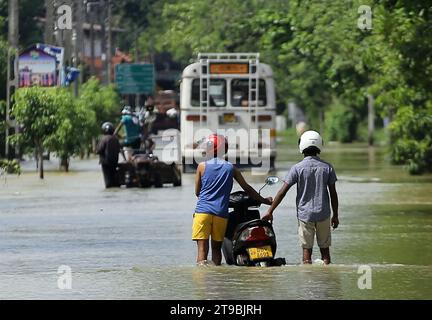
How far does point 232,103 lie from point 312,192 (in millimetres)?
24138

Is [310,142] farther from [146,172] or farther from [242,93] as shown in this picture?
[242,93]

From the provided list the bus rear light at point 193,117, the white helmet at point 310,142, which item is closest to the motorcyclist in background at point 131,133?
the bus rear light at point 193,117

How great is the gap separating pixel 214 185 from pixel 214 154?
0.39 meters

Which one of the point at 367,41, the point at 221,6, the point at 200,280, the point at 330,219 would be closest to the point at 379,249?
the point at 330,219

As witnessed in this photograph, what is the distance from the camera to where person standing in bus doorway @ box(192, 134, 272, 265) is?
15.7 m

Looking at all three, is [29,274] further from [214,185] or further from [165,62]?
[165,62]

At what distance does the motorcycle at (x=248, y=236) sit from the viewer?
1545 cm

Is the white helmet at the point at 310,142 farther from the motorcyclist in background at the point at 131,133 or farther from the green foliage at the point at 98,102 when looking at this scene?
the green foliage at the point at 98,102

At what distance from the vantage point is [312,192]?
51.4 ft

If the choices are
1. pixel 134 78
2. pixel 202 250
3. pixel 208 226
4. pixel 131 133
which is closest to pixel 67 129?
pixel 131 133

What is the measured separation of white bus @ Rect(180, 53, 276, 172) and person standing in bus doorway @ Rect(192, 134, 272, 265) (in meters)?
23.2

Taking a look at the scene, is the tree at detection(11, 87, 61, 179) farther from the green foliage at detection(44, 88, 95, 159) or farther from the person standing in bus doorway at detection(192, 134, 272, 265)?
the person standing in bus doorway at detection(192, 134, 272, 265)

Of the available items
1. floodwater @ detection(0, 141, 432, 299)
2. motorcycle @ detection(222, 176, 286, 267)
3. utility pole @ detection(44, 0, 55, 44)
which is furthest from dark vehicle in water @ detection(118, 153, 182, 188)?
motorcycle @ detection(222, 176, 286, 267)

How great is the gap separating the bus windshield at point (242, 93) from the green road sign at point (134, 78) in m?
41.9
